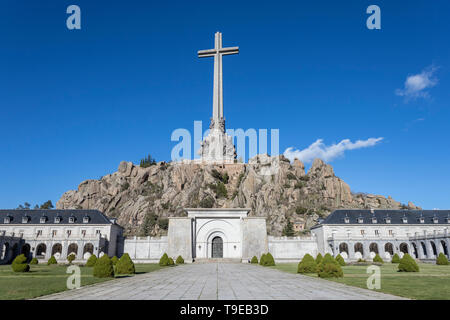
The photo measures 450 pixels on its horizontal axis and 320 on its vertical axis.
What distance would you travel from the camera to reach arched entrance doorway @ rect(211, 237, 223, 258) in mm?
48969

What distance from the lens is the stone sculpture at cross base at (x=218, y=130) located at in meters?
90.8

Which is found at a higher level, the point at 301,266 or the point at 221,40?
the point at 221,40

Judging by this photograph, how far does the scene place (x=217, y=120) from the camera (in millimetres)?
92875

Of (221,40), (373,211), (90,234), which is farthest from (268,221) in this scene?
(221,40)

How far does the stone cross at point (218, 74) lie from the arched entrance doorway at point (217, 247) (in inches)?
1969

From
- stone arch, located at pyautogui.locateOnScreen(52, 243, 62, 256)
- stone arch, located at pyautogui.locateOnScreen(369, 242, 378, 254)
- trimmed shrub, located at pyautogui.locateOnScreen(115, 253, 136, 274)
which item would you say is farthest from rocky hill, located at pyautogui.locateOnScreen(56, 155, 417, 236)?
trimmed shrub, located at pyautogui.locateOnScreen(115, 253, 136, 274)

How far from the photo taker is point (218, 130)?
309 feet

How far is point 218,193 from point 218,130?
65.9 ft

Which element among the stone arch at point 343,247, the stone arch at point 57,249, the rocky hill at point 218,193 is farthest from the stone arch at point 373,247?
the stone arch at point 57,249

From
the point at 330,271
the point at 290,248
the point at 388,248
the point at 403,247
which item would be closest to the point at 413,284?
the point at 330,271

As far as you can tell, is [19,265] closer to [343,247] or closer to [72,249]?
[72,249]
